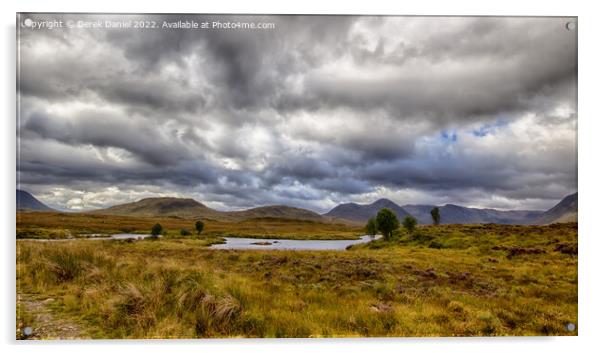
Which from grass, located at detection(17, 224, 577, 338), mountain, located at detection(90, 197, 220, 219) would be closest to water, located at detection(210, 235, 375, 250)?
mountain, located at detection(90, 197, 220, 219)

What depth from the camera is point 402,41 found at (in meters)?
6.71

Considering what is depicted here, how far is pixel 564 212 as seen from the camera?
6.76 meters

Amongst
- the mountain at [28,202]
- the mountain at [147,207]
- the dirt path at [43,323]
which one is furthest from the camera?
the mountain at [147,207]

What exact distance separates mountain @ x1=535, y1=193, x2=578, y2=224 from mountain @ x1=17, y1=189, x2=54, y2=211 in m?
10.8

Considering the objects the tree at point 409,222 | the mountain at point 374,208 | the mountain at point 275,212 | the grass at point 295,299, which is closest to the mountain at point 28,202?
the grass at point 295,299

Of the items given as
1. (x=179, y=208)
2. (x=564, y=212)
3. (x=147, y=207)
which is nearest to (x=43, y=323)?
(x=564, y=212)

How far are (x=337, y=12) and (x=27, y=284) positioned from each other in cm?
880

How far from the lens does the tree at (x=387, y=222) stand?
31695 millimetres

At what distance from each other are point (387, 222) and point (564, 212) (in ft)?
84.2

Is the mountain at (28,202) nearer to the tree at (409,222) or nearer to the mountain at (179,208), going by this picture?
the mountain at (179,208)

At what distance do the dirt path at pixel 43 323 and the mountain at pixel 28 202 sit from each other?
1.75m

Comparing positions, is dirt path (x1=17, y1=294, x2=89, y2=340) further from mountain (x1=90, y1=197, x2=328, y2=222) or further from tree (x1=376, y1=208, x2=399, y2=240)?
tree (x1=376, y1=208, x2=399, y2=240)

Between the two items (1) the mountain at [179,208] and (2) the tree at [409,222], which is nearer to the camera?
(1) the mountain at [179,208]

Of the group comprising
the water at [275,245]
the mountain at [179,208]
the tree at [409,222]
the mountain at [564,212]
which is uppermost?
the mountain at [564,212]
